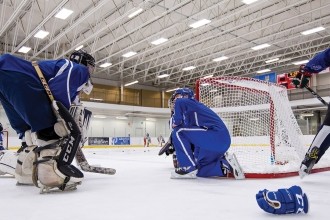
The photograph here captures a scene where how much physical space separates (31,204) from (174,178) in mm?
1457

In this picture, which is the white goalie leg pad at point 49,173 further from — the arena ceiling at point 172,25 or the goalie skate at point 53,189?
the arena ceiling at point 172,25

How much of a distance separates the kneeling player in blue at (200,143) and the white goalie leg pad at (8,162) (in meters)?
1.41

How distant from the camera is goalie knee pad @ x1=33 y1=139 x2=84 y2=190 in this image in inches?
79.0

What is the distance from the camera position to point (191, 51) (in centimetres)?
1831

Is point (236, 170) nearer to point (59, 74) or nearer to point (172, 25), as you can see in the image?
point (59, 74)

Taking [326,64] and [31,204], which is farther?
[326,64]

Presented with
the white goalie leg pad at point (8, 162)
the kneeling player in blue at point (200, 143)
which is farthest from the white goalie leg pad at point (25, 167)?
the kneeling player in blue at point (200, 143)

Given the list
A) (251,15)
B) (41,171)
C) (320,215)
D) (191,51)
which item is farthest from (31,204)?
(191,51)

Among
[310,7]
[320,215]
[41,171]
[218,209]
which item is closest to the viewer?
[320,215]

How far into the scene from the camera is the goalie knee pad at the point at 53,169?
2.01m

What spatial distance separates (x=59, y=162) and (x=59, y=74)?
58 centimetres

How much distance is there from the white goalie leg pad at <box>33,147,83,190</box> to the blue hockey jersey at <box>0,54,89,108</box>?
347 mm

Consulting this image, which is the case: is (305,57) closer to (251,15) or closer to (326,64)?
(251,15)

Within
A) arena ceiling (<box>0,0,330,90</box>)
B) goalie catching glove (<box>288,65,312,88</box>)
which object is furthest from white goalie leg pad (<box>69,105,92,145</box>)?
arena ceiling (<box>0,0,330,90</box>)
